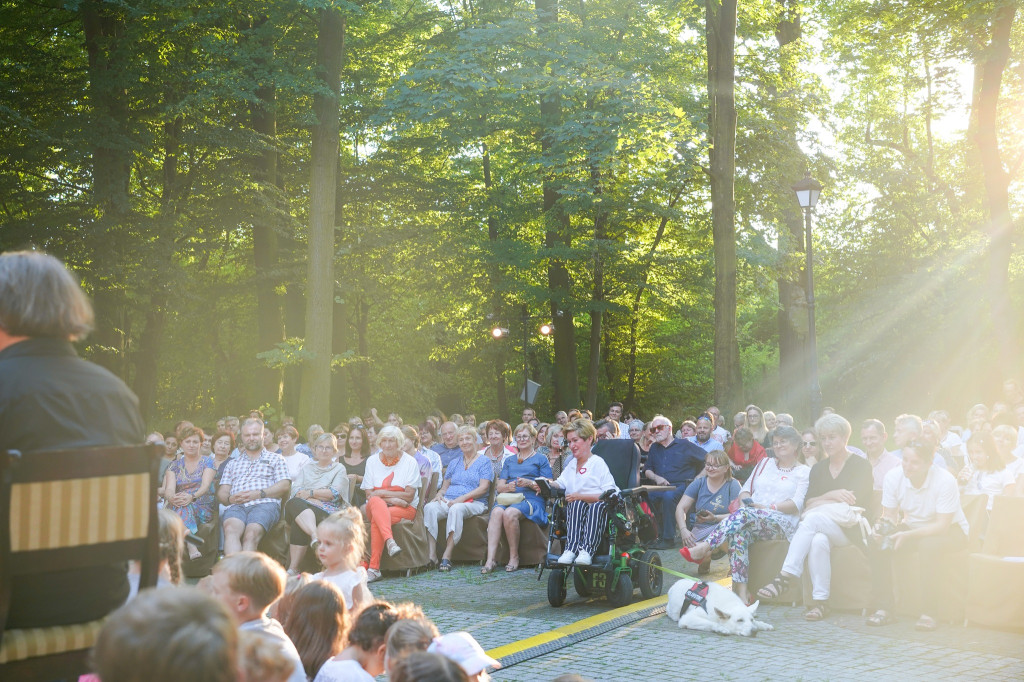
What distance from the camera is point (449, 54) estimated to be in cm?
2145

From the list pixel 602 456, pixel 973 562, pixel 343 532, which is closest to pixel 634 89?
pixel 602 456

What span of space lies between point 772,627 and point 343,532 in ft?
13.2

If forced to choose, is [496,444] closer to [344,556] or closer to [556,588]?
[556,588]

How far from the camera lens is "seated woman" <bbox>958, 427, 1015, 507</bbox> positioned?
34.7 feet

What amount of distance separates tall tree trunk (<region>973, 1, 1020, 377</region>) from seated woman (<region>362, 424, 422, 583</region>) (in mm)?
14861

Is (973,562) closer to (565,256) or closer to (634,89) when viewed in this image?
(634,89)

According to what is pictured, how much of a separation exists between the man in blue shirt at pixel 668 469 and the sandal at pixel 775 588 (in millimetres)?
4092

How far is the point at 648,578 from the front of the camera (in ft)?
33.6

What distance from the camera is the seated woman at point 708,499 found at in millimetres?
11469

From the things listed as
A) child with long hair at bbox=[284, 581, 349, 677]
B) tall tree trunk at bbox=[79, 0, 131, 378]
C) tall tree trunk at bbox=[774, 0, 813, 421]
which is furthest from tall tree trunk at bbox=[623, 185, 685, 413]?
child with long hair at bbox=[284, 581, 349, 677]

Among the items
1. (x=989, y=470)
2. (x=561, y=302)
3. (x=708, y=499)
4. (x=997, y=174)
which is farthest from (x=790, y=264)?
(x=989, y=470)

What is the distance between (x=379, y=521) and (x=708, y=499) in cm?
362

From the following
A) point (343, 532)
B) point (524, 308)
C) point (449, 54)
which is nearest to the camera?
point (343, 532)

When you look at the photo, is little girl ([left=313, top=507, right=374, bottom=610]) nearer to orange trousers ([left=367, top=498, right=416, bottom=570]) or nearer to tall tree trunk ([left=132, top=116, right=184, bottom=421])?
orange trousers ([left=367, top=498, right=416, bottom=570])
